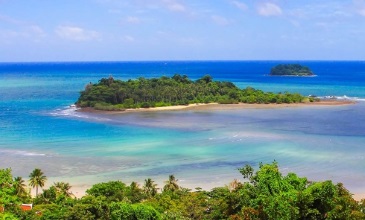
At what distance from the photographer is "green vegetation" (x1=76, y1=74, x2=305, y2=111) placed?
89688 millimetres

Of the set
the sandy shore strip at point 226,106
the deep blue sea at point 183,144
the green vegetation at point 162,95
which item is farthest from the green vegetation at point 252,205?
the green vegetation at point 162,95

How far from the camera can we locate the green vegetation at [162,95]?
89.7 m

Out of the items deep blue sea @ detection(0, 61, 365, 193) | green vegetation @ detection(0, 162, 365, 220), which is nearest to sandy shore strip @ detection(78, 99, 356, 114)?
deep blue sea @ detection(0, 61, 365, 193)

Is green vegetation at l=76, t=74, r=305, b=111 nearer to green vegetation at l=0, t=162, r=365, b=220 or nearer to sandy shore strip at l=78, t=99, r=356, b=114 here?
sandy shore strip at l=78, t=99, r=356, b=114

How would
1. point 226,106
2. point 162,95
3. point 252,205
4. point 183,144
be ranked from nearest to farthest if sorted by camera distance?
point 252,205
point 183,144
point 226,106
point 162,95

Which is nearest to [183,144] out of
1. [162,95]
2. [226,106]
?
[226,106]

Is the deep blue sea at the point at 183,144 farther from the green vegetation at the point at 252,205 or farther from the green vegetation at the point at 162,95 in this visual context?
the green vegetation at the point at 252,205

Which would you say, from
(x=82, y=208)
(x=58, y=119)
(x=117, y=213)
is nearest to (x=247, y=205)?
(x=117, y=213)

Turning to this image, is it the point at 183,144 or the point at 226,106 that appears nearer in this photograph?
the point at 183,144

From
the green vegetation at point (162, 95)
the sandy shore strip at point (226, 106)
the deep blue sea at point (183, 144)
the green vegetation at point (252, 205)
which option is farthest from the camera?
the green vegetation at point (162, 95)

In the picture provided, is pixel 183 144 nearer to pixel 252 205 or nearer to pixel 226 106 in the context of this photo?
pixel 252 205

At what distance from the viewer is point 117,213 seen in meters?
19.2

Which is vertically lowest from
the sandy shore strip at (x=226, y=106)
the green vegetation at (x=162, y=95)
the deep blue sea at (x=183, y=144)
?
the deep blue sea at (x=183, y=144)

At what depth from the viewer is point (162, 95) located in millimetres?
94062
